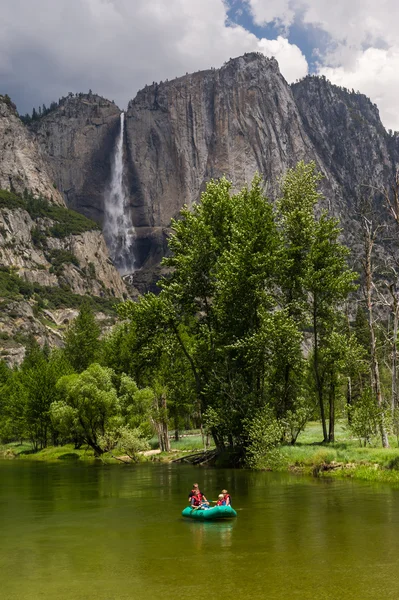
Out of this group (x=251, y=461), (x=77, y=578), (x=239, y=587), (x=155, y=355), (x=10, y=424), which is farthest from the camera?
(x=10, y=424)

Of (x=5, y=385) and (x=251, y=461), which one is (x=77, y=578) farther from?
(x=5, y=385)

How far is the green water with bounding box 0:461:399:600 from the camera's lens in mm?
15188

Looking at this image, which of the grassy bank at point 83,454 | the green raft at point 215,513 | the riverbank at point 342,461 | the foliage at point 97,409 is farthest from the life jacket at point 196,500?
the foliage at point 97,409

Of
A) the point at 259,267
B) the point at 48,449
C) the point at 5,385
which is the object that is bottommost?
the point at 48,449

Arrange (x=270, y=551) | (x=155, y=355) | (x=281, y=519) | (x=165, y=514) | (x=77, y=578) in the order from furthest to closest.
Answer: (x=155, y=355)
(x=165, y=514)
(x=281, y=519)
(x=270, y=551)
(x=77, y=578)

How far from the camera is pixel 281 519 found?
2423 centimetres

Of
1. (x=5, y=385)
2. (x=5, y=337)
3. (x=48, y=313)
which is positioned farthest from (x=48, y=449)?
(x=48, y=313)

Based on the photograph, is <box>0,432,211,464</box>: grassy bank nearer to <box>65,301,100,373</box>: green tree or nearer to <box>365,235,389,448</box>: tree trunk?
<box>65,301,100,373</box>: green tree

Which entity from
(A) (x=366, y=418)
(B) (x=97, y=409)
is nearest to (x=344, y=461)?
(A) (x=366, y=418)

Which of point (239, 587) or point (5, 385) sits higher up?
point (5, 385)

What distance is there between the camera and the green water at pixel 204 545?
15188 mm

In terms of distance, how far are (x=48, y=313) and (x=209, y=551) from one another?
184813 mm

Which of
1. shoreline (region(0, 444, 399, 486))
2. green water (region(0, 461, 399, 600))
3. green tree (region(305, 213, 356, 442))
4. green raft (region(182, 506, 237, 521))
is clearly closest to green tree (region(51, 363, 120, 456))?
shoreline (region(0, 444, 399, 486))

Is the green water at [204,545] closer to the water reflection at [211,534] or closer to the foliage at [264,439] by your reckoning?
the water reflection at [211,534]
